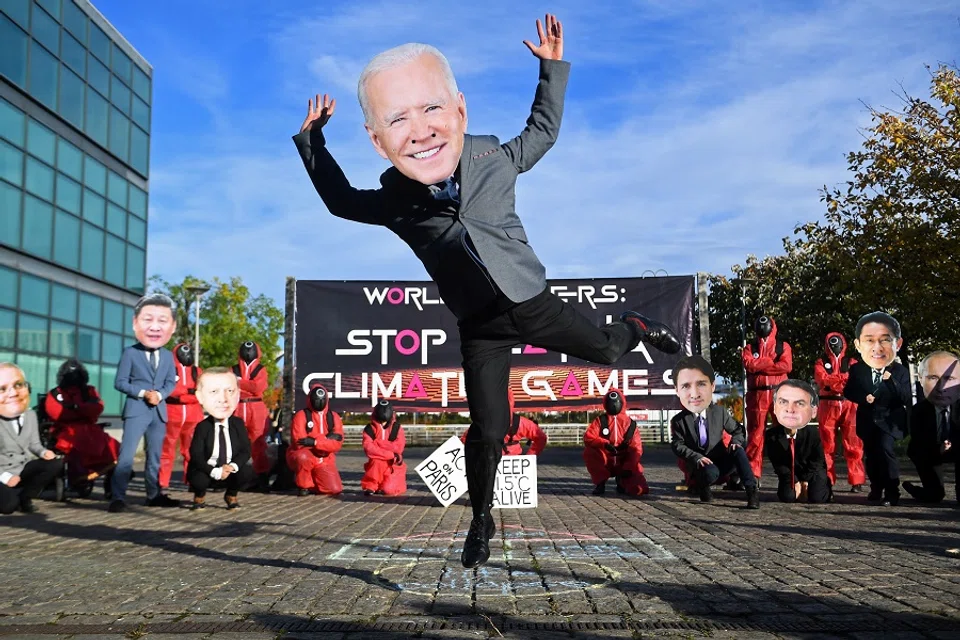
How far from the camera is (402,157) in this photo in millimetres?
4199

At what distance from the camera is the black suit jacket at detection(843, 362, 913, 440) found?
32.7 ft

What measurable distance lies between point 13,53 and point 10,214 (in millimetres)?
4167

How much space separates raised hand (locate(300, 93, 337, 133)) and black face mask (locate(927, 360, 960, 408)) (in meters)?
7.51

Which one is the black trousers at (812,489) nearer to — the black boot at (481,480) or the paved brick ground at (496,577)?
the paved brick ground at (496,577)

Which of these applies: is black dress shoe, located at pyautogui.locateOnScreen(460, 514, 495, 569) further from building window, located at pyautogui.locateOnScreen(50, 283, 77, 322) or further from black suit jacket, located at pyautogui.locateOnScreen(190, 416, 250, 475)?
building window, located at pyautogui.locateOnScreen(50, 283, 77, 322)

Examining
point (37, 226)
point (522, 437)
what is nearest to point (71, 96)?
point (37, 226)

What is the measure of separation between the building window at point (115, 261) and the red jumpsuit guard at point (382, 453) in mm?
21439

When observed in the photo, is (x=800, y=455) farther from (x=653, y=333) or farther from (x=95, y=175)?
(x=95, y=175)

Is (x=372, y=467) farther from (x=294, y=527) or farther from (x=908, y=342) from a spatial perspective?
(x=908, y=342)

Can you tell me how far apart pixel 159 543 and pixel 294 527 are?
4.18 ft

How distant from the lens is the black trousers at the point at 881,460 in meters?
9.70

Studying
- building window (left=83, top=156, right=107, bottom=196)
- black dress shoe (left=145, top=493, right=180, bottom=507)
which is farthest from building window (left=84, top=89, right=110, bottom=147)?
black dress shoe (left=145, top=493, right=180, bottom=507)

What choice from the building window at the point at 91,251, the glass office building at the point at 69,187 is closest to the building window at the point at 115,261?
the glass office building at the point at 69,187

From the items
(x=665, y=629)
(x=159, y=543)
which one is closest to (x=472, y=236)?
(x=665, y=629)
